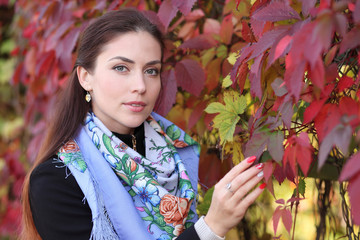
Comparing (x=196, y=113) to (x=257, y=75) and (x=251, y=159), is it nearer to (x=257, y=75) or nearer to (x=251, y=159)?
(x=251, y=159)

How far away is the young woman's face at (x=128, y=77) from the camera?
1.56 metres

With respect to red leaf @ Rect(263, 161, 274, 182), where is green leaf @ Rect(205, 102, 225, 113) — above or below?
above

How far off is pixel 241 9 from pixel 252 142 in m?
0.65

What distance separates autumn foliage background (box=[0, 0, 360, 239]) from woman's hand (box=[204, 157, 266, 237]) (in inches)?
1.8

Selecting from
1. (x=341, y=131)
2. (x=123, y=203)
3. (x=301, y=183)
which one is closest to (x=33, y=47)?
(x=123, y=203)

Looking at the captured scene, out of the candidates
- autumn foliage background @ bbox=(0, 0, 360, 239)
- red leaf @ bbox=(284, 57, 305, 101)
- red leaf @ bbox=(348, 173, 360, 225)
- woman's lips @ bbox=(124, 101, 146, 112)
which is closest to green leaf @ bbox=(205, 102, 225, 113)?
autumn foliage background @ bbox=(0, 0, 360, 239)

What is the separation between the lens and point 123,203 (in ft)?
4.97

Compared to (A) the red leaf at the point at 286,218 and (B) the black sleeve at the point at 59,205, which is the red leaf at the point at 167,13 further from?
(A) the red leaf at the point at 286,218

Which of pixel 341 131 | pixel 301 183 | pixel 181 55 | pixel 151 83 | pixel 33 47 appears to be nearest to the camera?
pixel 341 131

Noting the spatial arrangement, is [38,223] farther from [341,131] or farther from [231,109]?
[341,131]

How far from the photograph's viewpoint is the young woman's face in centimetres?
156

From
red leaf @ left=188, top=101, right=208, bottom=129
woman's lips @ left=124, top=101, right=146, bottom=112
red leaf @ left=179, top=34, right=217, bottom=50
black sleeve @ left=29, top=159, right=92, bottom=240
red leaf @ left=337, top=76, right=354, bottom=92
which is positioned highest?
red leaf @ left=337, top=76, right=354, bottom=92

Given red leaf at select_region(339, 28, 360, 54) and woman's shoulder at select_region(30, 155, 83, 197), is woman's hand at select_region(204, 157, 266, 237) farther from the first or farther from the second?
woman's shoulder at select_region(30, 155, 83, 197)

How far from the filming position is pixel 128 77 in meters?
1.56
